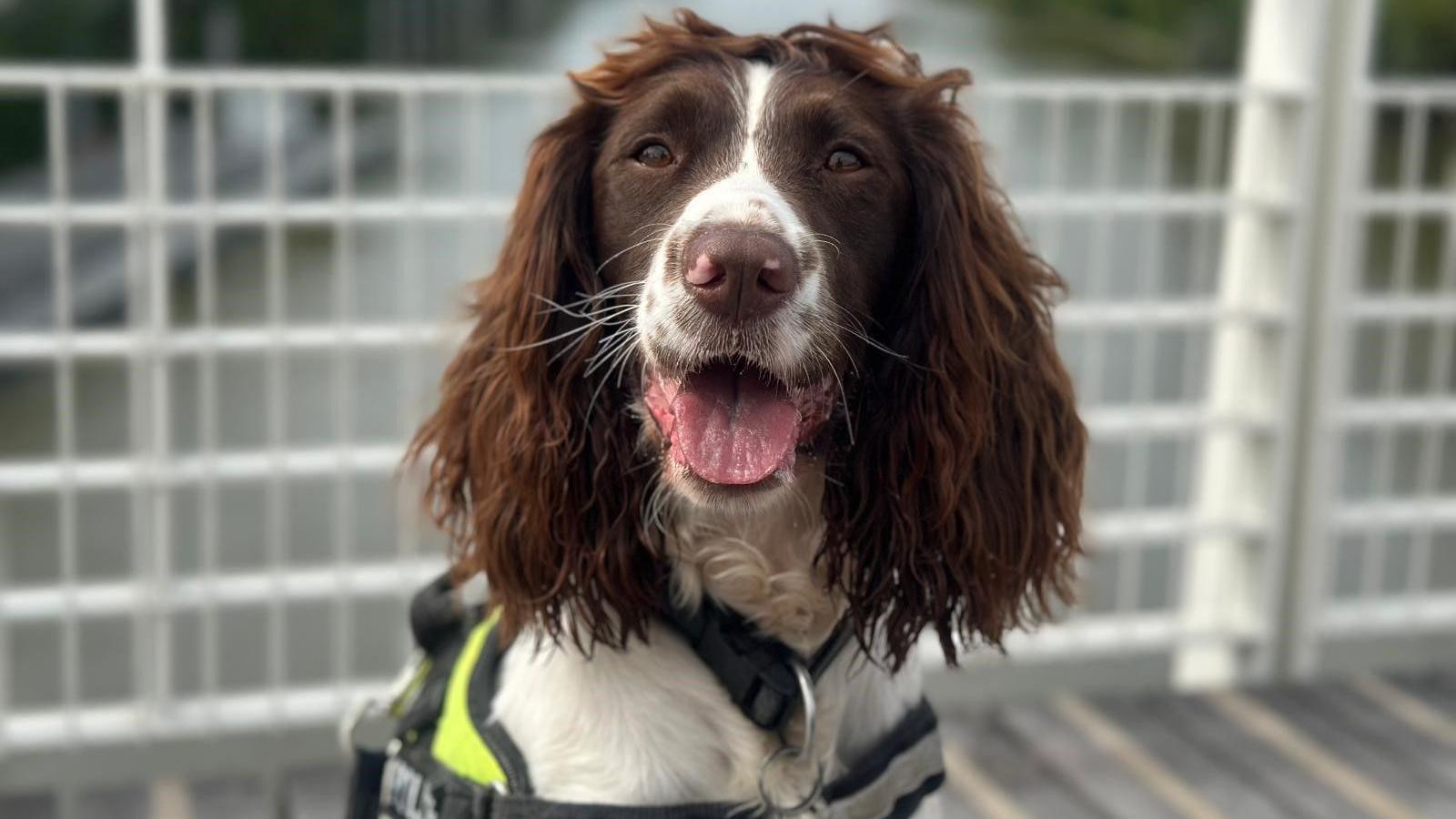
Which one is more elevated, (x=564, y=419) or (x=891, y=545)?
(x=564, y=419)

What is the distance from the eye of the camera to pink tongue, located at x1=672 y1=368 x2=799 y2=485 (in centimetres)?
154

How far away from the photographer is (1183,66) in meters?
4.08

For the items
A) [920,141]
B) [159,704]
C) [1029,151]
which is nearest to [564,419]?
[920,141]

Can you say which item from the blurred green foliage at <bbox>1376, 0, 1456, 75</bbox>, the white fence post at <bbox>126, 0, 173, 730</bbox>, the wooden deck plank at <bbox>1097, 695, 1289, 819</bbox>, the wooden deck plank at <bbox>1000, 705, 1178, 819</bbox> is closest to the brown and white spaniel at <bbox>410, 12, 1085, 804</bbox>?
the white fence post at <bbox>126, 0, 173, 730</bbox>

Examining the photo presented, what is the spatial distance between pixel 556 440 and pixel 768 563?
0.89 feet

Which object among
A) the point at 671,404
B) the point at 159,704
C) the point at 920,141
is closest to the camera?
the point at 671,404

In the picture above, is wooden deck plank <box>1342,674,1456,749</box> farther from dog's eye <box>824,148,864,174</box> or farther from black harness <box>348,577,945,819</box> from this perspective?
dog's eye <box>824,148,864,174</box>

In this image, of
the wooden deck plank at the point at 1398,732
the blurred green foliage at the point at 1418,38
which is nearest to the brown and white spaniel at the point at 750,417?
the wooden deck plank at the point at 1398,732

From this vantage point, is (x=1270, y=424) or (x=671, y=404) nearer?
(x=671, y=404)

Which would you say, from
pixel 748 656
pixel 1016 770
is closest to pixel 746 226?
pixel 748 656

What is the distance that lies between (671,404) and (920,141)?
0.42 metres

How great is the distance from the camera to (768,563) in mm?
1687

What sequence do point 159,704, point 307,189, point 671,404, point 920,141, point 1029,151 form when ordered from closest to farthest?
1. point 671,404
2. point 920,141
3. point 159,704
4. point 1029,151
5. point 307,189

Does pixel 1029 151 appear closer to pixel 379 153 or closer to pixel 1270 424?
pixel 1270 424
